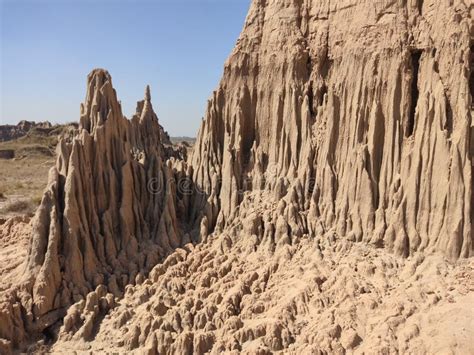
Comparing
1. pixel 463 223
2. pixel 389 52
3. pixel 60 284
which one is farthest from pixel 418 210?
pixel 60 284

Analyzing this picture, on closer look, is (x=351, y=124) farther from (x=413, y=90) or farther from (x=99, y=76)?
(x=99, y=76)

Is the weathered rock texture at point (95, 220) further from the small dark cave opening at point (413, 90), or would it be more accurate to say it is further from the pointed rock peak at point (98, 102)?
the small dark cave opening at point (413, 90)

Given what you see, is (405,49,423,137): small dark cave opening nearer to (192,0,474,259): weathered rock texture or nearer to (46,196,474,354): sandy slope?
(192,0,474,259): weathered rock texture

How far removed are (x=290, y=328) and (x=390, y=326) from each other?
106 inches

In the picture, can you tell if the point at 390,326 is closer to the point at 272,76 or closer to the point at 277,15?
the point at 272,76

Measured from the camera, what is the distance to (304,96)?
1630 cm

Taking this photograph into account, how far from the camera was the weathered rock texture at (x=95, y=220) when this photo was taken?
13.9 meters

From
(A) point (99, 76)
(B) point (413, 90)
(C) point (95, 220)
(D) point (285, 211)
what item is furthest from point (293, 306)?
(A) point (99, 76)

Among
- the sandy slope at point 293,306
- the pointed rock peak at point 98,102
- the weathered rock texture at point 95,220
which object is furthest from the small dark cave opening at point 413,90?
the pointed rock peak at point 98,102

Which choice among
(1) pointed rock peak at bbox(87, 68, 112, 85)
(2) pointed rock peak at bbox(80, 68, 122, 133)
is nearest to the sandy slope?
(2) pointed rock peak at bbox(80, 68, 122, 133)

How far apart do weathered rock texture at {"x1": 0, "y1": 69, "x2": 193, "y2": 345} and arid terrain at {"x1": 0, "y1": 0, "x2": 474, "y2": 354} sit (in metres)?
0.06

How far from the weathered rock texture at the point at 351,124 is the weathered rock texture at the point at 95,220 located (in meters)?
2.06

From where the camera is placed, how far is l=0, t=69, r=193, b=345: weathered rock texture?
13891mm

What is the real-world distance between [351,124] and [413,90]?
229 centimetres
